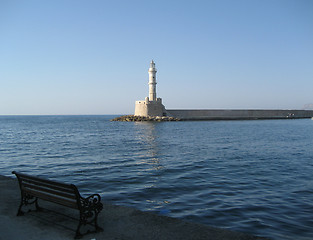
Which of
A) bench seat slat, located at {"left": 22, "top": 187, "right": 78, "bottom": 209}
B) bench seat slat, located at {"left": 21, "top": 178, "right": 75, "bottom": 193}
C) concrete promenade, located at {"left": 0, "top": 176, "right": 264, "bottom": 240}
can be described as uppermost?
bench seat slat, located at {"left": 21, "top": 178, "right": 75, "bottom": 193}

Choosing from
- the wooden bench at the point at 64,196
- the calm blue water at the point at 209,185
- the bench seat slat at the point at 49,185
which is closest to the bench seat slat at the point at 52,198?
the wooden bench at the point at 64,196

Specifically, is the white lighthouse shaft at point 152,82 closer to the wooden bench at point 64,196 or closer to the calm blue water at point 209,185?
the calm blue water at point 209,185

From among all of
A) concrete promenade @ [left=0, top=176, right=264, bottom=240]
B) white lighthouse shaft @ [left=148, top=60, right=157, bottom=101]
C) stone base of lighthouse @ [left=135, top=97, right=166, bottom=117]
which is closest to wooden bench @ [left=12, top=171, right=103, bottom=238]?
concrete promenade @ [left=0, top=176, right=264, bottom=240]

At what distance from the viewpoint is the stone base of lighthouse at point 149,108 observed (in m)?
68.9

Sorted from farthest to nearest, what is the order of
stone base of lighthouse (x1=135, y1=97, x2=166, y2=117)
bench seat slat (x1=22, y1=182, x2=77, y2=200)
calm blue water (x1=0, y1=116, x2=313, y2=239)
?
stone base of lighthouse (x1=135, y1=97, x2=166, y2=117)
calm blue water (x1=0, y1=116, x2=313, y2=239)
bench seat slat (x1=22, y1=182, x2=77, y2=200)

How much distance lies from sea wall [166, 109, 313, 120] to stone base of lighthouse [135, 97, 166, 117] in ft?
17.0

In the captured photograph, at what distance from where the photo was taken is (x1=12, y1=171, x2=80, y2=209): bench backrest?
155 inches

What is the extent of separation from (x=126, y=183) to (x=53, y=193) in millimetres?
4739

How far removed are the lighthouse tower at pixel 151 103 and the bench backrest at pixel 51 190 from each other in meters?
63.6

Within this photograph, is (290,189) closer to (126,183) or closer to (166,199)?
(166,199)

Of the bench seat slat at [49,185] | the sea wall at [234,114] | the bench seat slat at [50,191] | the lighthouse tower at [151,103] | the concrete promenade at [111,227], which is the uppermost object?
the lighthouse tower at [151,103]

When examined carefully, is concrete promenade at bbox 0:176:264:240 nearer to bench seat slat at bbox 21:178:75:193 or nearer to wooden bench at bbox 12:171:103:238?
wooden bench at bbox 12:171:103:238

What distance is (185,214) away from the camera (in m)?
5.92

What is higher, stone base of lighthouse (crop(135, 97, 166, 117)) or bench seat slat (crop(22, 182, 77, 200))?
stone base of lighthouse (crop(135, 97, 166, 117))
